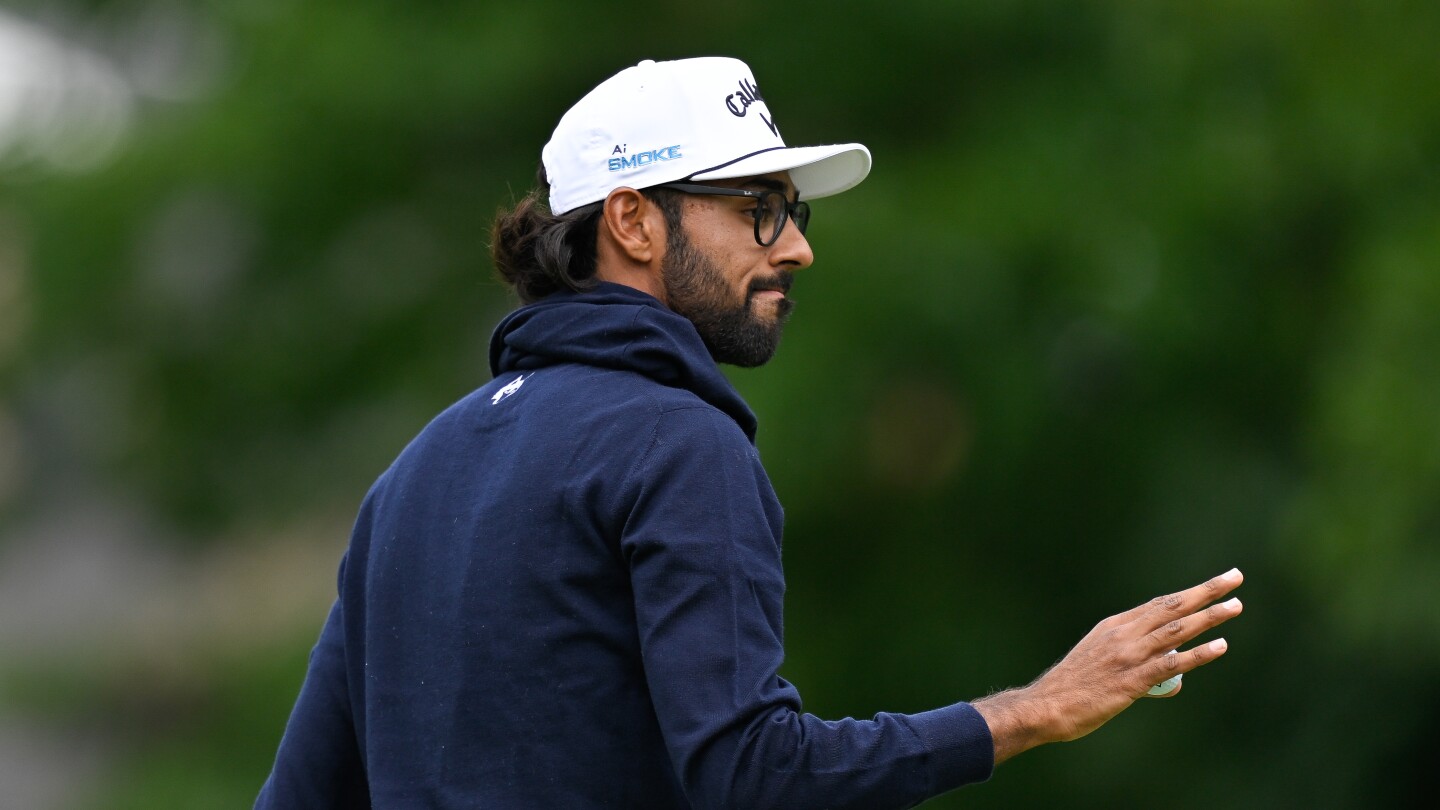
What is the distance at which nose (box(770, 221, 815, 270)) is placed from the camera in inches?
98.2

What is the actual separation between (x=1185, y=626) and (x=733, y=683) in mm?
550

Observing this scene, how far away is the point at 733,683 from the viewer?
2.02 metres

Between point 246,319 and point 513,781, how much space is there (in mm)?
7116

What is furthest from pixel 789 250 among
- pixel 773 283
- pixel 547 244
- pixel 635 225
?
pixel 547 244

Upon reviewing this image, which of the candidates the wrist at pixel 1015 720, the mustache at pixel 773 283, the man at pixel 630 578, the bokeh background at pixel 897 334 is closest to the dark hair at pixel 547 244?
the man at pixel 630 578

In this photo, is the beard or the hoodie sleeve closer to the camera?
the hoodie sleeve

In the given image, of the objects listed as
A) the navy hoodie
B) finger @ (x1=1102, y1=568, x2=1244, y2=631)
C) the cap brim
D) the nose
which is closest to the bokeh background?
the cap brim

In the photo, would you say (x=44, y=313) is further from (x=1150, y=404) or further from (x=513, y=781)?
(x=513, y=781)

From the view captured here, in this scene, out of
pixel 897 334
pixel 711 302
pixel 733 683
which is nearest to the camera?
pixel 733 683

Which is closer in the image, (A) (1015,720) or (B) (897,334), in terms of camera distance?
(A) (1015,720)

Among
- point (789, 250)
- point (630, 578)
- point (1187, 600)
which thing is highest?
point (789, 250)

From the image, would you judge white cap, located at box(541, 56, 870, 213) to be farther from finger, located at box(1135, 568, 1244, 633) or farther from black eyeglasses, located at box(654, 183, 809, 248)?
finger, located at box(1135, 568, 1244, 633)

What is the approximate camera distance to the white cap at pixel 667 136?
8.06 feet

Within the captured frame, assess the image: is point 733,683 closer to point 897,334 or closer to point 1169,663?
point 1169,663
